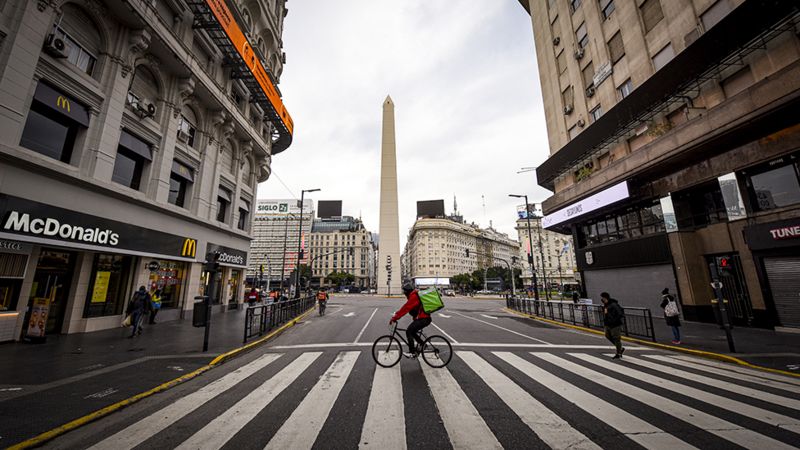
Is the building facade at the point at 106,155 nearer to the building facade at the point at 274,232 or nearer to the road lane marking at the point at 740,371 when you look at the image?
the road lane marking at the point at 740,371

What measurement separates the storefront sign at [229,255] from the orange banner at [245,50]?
1233 centimetres

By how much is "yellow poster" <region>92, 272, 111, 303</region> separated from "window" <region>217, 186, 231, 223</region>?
918 centimetres

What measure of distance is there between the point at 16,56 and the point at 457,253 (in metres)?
110

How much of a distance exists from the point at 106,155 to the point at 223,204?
32.7 ft

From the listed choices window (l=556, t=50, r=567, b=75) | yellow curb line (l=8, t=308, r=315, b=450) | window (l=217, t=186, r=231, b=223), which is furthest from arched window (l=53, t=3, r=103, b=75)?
window (l=556, t=50, r=567, b=75)

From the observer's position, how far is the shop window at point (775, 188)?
37.8ft

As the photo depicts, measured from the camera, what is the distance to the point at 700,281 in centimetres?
1509

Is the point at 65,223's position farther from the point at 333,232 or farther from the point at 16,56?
the point at 333,232

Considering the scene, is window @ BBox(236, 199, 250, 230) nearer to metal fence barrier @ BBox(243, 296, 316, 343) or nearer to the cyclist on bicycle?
metal fence barrier @ BBox(243, 296, 316, 343)

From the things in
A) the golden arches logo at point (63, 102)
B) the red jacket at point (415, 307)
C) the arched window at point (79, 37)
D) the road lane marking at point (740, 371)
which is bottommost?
the road lane marking at point (740, 371)

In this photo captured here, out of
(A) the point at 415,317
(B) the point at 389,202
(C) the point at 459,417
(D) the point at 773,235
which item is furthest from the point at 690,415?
(B) the point at 389,202

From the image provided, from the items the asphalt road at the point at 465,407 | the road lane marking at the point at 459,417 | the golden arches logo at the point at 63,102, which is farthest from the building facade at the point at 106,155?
the road lane marking at the point at 459,417

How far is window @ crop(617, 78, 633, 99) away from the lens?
18.0m

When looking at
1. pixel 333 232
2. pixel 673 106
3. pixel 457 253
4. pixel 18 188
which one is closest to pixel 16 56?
pixel 18 188
